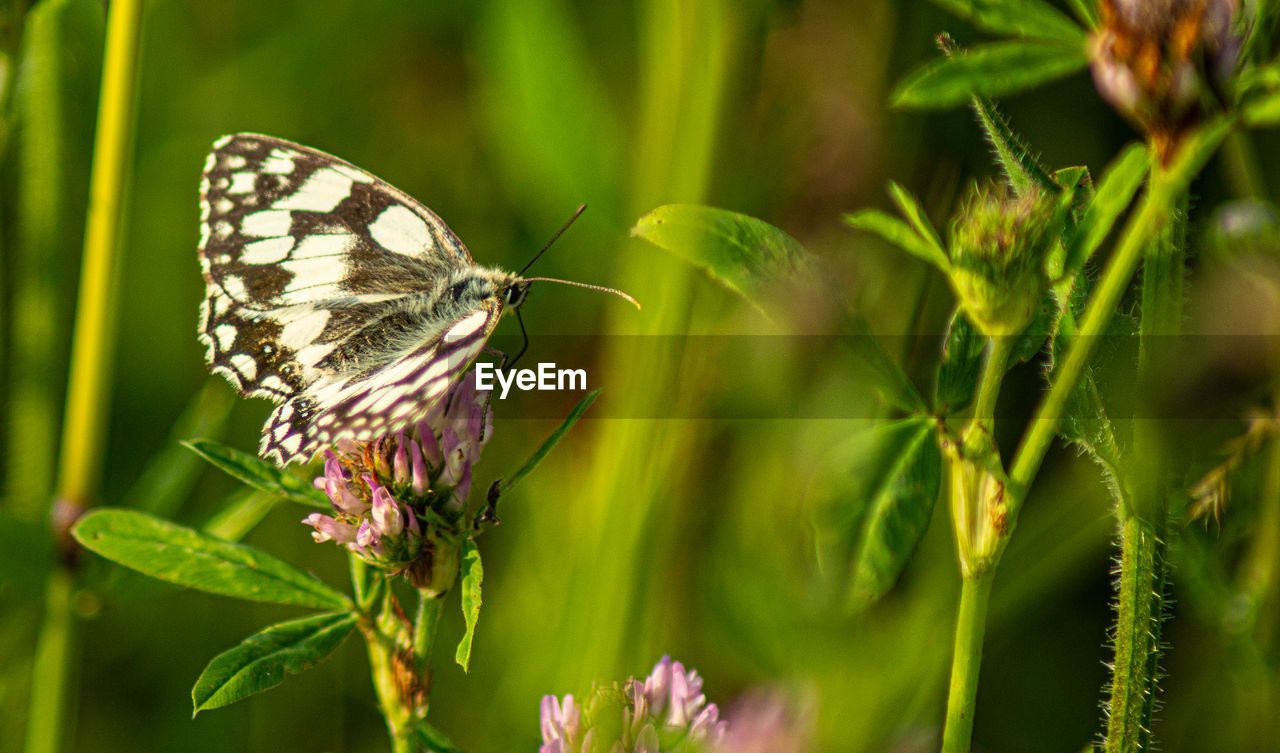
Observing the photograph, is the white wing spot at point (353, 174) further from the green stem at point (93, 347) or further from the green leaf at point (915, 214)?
the green leaf at point (915, 214)

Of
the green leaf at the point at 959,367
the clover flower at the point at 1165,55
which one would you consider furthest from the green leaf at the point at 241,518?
the clover flower at the point at 1165,55

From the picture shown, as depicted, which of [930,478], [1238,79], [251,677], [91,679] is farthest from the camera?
[91,679]

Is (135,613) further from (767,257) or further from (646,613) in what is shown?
(767,257)

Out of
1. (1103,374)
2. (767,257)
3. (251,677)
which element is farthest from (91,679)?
(1103,374)

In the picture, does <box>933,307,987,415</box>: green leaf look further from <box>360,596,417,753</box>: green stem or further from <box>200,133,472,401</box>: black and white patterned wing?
<box>200,133,472,401</box>: black and white patterned wing

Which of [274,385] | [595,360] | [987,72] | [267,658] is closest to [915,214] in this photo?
[987,72]

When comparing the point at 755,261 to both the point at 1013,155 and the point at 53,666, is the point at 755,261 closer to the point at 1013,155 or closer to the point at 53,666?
the point at 1013,155

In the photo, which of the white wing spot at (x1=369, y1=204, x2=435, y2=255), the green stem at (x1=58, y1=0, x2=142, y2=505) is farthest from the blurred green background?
the white wing spot at (x1=369, y1=204, x2=435, y2=255)
